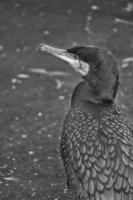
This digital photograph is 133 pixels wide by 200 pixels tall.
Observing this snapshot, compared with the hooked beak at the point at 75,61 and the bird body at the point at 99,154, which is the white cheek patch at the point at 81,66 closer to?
the hooked beak at the point at 75,61

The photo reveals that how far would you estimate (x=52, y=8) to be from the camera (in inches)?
360

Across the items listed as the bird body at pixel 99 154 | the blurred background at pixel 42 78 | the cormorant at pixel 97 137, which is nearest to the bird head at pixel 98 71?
the cormorant at pixel 97 137

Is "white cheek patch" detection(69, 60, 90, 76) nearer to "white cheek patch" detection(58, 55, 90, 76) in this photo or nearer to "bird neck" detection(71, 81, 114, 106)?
"white cheek patch" detection(58, 55, 90, 76)

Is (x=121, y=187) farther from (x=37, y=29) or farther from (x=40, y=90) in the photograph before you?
(x=37, y=29)

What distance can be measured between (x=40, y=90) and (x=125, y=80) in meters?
1.04

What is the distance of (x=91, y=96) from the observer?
441cm

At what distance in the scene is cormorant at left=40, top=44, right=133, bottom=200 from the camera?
396 centimetres

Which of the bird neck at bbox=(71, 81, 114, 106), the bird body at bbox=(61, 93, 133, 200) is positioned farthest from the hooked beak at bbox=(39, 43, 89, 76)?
the bird body at bbox=(61, 93, 133, 200)

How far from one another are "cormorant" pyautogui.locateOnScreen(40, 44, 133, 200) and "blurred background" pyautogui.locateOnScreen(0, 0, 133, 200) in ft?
3.49

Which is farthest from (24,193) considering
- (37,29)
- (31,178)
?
(37,29)

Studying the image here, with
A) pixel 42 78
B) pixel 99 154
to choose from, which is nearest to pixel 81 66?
pixel 99 154

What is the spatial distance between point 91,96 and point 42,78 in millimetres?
2789

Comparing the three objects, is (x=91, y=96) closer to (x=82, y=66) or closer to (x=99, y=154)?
(x=82, y=66)

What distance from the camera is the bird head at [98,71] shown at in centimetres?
426
